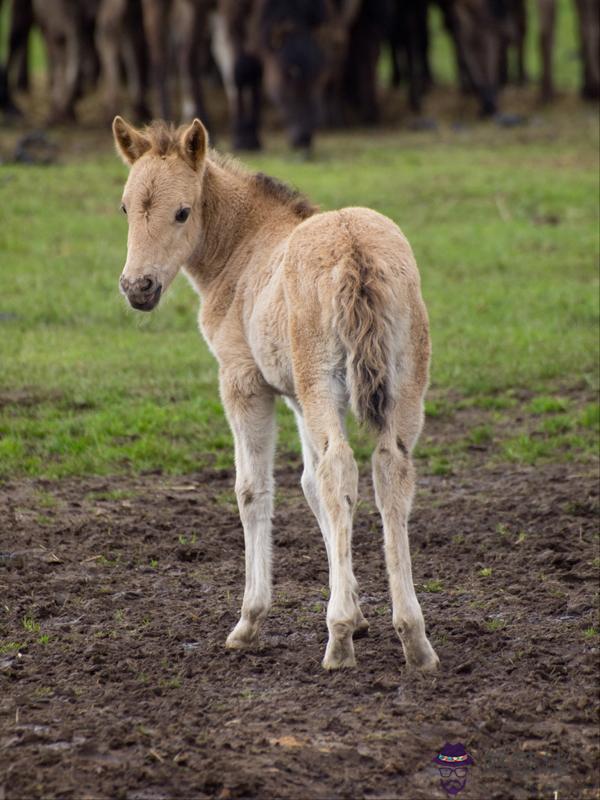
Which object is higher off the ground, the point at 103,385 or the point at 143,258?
the point at 143,258

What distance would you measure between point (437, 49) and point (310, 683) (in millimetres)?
28559

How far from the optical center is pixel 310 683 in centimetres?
492

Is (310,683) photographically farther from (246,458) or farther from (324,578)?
(324,578)

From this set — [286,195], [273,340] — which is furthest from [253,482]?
[286,195]

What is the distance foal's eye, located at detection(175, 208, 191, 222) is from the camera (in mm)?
5582

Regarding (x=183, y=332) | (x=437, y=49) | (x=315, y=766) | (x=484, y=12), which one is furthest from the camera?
(x=437, y=49)

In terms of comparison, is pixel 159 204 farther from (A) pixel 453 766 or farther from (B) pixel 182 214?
(A) pixel 453 766

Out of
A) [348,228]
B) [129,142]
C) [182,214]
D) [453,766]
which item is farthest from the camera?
[129,142]

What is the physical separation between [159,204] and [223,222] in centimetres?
46

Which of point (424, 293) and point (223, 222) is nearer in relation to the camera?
point (223, 222)

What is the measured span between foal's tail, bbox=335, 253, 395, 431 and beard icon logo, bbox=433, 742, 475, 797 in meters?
1.13

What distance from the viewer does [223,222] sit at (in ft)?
19.4

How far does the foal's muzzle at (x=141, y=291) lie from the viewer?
531 cm

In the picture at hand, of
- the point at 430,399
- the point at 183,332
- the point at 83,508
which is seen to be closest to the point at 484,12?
the point at 183,332
